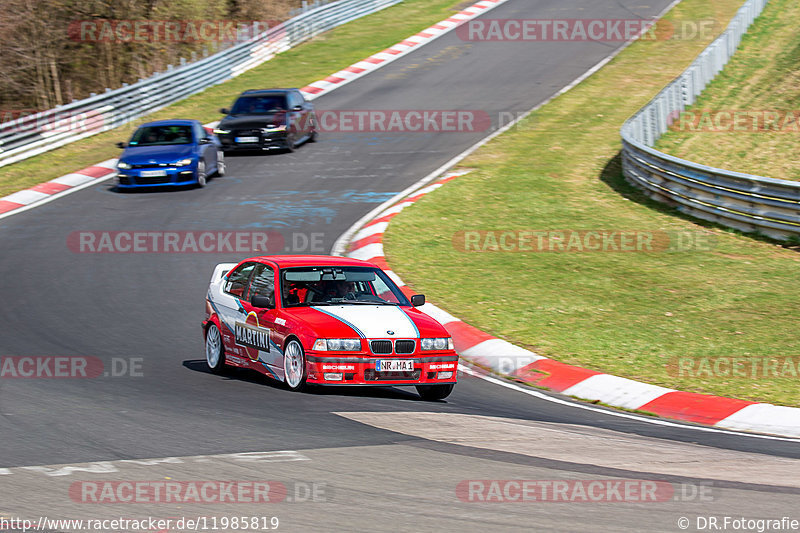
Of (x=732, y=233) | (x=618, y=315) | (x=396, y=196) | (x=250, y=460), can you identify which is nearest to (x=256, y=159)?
(x=396, y=196)

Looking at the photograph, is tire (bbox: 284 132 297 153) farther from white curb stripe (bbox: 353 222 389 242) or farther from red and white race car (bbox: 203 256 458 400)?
red and white race car (bbox: 203 256 458 400)

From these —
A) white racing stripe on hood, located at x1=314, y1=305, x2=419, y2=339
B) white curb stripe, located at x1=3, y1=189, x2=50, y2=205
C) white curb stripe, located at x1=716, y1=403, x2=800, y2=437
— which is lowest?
white curb stripe, located at x1=716, y1=403, x2=800, y2=437

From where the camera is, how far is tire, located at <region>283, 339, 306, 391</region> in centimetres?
975

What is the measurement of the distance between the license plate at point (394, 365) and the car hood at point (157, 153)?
40.8 feet

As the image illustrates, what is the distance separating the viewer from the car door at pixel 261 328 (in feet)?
33.5

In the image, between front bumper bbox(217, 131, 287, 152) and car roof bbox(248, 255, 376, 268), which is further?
front bumper bbox(217, 131, 287, 152)

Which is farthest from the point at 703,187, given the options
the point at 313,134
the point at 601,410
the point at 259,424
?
the point at 259,424

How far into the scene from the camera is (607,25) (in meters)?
37.9

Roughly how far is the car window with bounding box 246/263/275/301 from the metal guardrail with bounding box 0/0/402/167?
15.3m

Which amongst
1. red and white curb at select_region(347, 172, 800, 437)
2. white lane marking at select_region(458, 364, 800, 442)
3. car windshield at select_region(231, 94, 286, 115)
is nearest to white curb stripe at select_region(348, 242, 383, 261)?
red and white curb at select_region(347, 172, 800, 437)

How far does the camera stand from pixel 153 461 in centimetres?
716

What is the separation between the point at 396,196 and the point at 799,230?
25.1 feet

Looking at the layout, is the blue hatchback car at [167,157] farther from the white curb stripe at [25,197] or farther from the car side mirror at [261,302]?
the car side mirror at [261,302]

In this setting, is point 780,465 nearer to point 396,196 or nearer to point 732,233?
point 732,233
